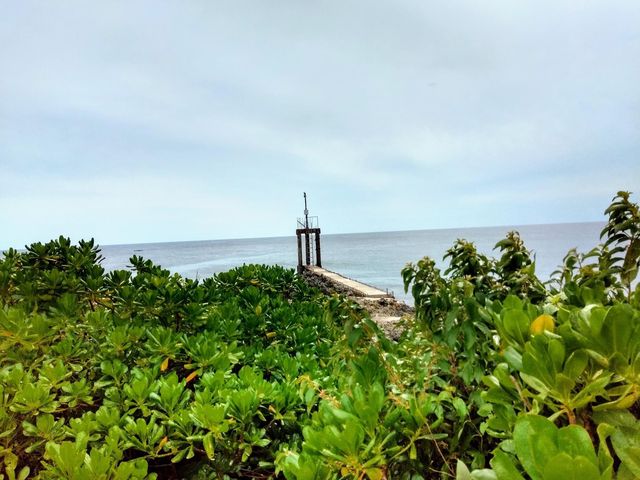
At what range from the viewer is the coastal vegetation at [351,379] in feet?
2.19

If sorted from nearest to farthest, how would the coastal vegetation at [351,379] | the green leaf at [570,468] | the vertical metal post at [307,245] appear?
the green leaf at [570,468]
the coastal vegetation at [351,379]
the vertical metal post at [307,245]

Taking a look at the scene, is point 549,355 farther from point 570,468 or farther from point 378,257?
point 378,257

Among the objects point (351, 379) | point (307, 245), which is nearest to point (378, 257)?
point (307, 245)

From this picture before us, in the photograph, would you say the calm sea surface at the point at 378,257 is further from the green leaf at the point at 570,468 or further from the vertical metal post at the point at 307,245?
the vertical metal post at the point at 307,245

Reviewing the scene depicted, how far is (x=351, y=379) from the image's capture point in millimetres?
1231

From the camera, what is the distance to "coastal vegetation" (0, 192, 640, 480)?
0.67 meters

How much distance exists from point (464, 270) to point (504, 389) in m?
0.83

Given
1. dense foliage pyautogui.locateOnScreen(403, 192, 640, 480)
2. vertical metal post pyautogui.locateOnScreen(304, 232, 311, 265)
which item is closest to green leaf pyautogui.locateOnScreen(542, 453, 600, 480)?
dense foliage pyautogui.locateOnScreen(403, 192, 640, 480)

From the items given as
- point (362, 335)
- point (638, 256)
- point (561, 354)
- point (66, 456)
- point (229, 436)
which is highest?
point (638, 256)

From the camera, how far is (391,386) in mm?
1194

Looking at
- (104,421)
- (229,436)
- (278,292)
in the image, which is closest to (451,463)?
(229,436)

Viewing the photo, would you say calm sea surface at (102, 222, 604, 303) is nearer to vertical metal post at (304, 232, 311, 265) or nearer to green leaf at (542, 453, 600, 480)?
green leaf at (542, 453, 600, 480)

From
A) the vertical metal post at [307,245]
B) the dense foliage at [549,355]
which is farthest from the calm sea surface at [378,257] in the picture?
the vertical metal post at [307,245]

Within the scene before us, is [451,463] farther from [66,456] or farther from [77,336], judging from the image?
[77,336]
